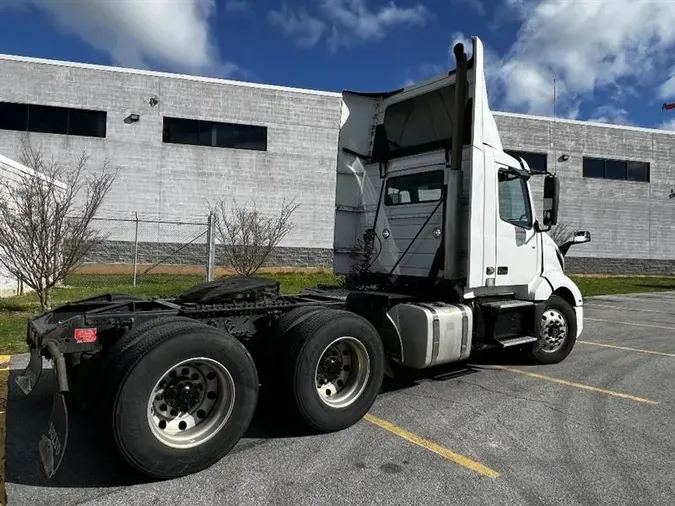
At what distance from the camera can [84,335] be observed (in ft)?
12.6

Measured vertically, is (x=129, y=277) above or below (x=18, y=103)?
below

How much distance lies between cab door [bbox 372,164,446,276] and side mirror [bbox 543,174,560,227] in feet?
4.36

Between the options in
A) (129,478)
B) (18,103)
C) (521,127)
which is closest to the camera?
(129,478)

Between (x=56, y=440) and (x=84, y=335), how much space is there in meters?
0.76

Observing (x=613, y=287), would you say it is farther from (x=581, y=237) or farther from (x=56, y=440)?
(x=56, y=440)

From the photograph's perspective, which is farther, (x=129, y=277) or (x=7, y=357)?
(x=129, y=277)

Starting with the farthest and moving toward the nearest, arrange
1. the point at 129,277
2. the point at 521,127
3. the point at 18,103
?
the point at 521,127 < the point at 18,103 < the point at 129,277

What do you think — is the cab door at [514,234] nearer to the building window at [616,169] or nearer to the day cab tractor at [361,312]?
the day cab tractor at [361,312]

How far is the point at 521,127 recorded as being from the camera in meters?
27.9

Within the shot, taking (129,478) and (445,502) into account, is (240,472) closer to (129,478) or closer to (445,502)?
(129,478)

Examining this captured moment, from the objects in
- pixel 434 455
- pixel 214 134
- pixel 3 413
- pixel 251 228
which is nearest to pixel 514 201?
pixel 434 455

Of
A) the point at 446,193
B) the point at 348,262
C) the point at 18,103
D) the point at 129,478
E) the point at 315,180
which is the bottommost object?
the point at 129,478

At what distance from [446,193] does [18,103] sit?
21.2 metres

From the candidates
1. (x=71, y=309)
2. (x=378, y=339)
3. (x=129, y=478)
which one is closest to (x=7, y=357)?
(x=71, y=309)
